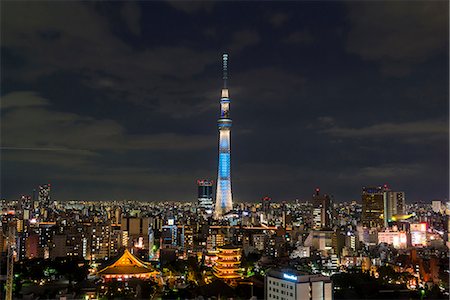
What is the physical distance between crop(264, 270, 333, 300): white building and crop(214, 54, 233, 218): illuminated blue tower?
35.6 ft

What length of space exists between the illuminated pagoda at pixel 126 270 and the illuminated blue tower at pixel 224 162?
8.69 meters

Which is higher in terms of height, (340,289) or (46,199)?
(46,199)

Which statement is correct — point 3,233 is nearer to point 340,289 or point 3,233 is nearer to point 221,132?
point 340,289

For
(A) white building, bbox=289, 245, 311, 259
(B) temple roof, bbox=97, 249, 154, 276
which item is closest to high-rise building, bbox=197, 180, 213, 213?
(A) white building, bbox=289, 245, 311, 259

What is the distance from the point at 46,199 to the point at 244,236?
4628mm

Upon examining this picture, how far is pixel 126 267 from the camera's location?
6707 millimetres

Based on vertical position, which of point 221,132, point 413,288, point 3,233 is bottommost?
point 413,288

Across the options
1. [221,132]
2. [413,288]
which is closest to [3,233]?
[413,288]

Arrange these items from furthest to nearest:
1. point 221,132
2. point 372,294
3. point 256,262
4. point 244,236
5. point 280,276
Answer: point 221,132 < point 244,236 < point 256,262 < point 372,294 < point 280,276

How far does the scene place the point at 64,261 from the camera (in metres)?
7.61

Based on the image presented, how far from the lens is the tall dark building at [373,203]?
15.9m

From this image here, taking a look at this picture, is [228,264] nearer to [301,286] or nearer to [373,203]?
[301,286]

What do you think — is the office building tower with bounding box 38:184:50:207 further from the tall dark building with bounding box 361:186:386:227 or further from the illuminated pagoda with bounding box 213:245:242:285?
the tall dark building with bounding box 361:186:386:227

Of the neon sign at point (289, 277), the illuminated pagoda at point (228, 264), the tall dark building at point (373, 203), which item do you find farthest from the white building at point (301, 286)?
the tall dark building at point (373, 203)
